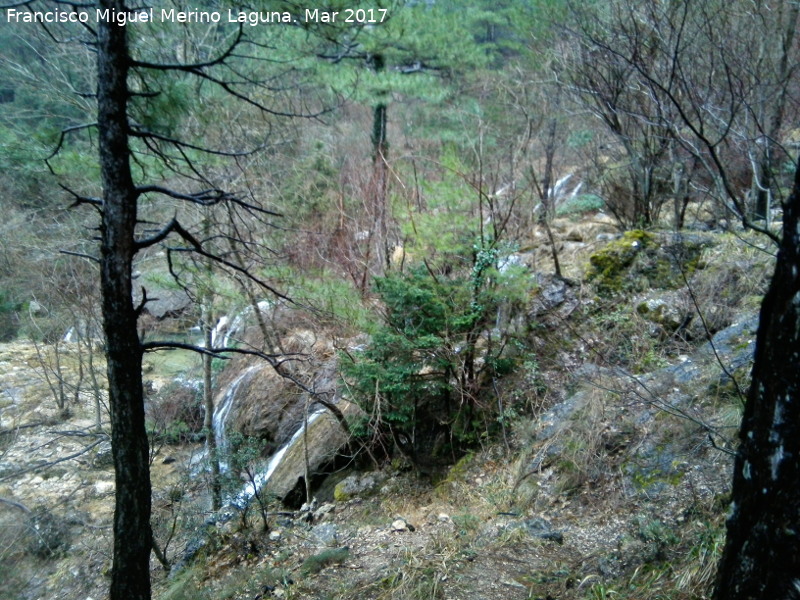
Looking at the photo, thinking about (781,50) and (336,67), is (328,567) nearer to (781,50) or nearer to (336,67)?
(781,50)

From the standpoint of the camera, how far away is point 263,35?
5.85 m

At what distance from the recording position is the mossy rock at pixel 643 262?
7965mm

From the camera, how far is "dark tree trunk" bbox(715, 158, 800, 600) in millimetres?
2092

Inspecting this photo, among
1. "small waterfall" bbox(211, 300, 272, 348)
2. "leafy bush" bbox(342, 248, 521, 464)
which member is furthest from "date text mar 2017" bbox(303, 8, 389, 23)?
"small waterfall" bbox(211, 300, 272, 348)

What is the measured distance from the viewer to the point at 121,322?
3.42 metres

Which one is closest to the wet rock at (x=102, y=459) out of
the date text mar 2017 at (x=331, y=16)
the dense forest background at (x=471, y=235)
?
the dense forest background at (x=471, y=235)

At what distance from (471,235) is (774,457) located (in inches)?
211

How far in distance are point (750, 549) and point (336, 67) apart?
32.9ft

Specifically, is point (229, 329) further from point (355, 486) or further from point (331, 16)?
point (331, 16)

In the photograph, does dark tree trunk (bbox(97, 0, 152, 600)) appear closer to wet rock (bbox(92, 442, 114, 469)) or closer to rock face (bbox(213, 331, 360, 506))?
rock face (bbox(213, 331, 360, 506))

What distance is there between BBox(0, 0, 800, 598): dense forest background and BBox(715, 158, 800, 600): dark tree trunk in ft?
5.40

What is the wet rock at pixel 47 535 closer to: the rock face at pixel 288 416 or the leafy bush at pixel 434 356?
the rock face at pixel 288 416

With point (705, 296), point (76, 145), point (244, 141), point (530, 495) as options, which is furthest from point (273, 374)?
point (705, 296)

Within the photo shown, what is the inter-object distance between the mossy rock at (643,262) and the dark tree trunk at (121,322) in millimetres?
6626
